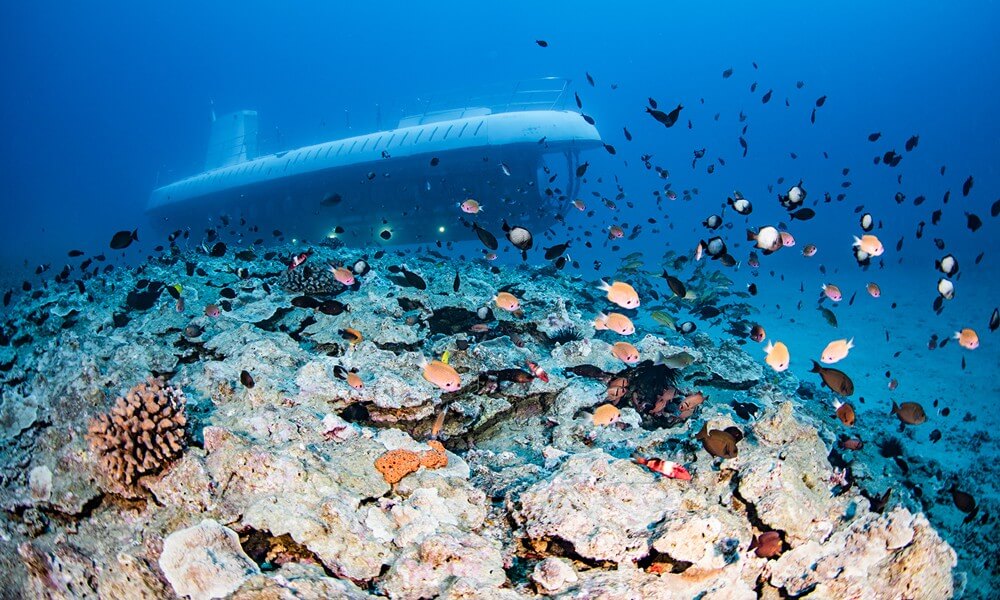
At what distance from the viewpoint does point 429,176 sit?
1850 centimetres

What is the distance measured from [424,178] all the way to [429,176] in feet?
0.74

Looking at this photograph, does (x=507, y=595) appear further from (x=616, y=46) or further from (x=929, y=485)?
(x=616, y=46)

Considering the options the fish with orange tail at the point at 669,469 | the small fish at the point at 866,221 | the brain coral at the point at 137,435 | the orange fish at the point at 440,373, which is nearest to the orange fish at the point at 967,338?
the small fish at the point at 866,221

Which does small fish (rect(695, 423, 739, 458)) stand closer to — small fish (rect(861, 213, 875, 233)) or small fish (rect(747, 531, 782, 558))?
small fish (rect(747, 531, 782, 558))

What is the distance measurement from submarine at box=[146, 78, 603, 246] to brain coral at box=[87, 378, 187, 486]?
14.5 metres

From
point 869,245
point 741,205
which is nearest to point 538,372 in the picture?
point 741,205

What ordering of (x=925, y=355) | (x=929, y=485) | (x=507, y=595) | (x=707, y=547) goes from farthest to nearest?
(x=925, y=355) < (x=929, y=485) < (x=707, y=547) < (x=507, y=595)

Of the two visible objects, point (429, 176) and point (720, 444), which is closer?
point (720, 444)

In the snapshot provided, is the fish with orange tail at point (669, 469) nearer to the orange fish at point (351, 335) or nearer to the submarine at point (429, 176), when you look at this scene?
the orange fish at point (351, 335)

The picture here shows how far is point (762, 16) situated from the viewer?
515 feet

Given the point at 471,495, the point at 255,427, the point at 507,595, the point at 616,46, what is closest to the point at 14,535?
the point at 255,427

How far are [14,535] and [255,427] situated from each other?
5.00 feet

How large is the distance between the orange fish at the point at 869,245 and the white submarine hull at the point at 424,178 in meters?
12.0

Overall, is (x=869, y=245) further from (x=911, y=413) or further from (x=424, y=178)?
(x=424, y=178)
